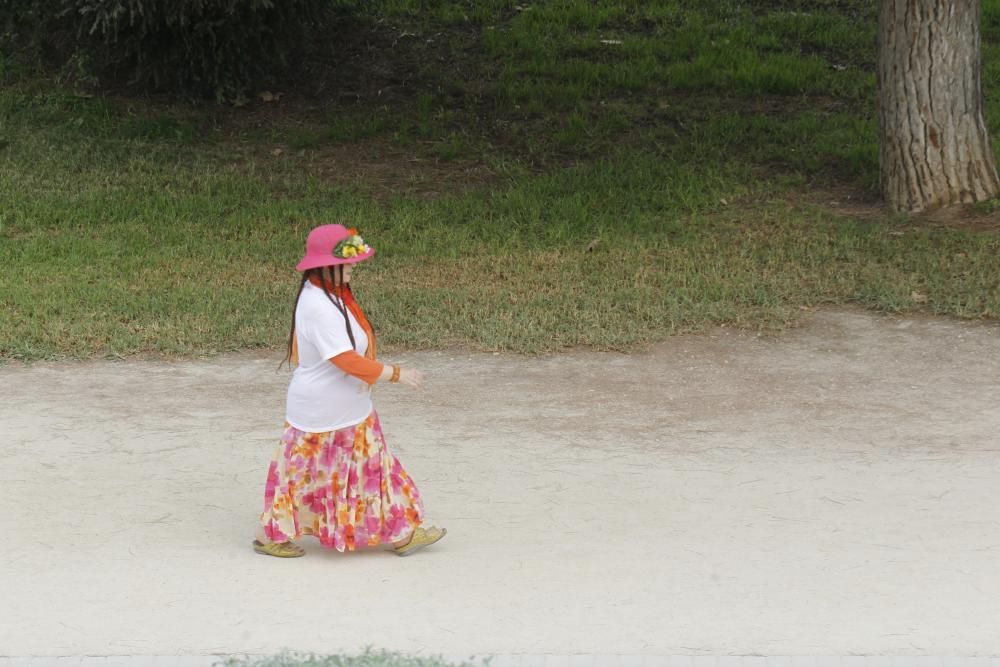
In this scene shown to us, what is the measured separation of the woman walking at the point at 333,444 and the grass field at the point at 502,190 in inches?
129

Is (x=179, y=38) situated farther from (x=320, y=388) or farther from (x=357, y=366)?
(x=357, y=366)

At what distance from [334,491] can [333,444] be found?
0.20 m

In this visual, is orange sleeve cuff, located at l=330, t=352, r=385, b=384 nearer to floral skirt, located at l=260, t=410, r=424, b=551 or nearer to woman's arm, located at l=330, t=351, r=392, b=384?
woman's arm, located at l=330, t=351, r=392, b=384

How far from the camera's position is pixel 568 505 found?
20.8 feet

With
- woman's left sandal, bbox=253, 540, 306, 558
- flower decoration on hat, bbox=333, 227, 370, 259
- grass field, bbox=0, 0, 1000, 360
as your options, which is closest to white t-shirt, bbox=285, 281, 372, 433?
flower decoration on hat, bbox=333, 227, 370, 259

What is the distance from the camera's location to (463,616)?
16.8 ft

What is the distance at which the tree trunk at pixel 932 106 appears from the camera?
37.4 ft

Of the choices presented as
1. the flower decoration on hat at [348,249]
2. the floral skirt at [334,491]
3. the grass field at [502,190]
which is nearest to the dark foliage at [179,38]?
the grass field at [502,190]

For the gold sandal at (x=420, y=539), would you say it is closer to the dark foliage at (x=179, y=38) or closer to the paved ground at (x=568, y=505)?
the paved ground at (x=568, y=505)

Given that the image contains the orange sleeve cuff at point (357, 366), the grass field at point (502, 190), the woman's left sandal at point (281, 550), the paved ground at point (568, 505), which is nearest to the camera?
the paved ground at point (568, 505)

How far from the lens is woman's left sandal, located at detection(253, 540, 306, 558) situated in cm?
570

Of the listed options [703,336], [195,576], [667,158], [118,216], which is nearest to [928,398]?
[703,336]

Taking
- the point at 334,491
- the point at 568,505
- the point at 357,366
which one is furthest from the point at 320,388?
the point at 568,505

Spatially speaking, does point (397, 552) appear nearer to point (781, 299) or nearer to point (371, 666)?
point (371, 666)
